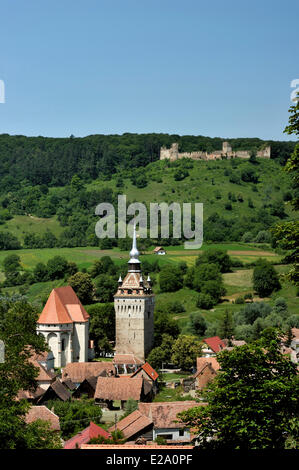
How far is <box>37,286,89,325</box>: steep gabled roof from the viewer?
69500 mm

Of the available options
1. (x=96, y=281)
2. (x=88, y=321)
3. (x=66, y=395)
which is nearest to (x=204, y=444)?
(x=66, y=395)

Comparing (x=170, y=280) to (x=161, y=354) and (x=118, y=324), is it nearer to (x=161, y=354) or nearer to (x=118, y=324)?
(x=118, y=324)

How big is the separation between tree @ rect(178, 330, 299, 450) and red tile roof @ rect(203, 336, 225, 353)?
50.8 metres

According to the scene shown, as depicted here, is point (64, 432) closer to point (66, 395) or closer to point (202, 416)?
point (66, 395)

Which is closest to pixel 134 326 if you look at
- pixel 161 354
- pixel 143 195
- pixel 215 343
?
pixel 161 354

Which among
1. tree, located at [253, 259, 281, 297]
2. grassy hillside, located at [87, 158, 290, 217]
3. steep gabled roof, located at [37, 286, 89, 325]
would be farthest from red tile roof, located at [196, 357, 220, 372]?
grassy hillside, located at [87, 158, 290, 217]

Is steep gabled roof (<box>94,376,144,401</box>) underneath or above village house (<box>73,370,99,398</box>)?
above

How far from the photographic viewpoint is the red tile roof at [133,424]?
134ft

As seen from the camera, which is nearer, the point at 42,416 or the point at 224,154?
the point at 42,416

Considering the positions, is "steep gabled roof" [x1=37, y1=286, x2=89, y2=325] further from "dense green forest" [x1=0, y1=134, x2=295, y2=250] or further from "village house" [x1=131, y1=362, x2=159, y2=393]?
"dense green forest" [x1=0, y1=134, x2=295, y2=250]

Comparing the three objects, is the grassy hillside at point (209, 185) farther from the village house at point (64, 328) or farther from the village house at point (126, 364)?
the village house at point (126, 364)

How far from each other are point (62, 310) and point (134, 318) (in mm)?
7793

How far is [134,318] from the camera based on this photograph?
73500mm
